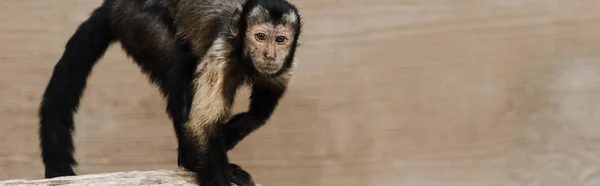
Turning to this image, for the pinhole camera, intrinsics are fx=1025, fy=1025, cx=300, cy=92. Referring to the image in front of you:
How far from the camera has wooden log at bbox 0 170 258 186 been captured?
8.19 feet

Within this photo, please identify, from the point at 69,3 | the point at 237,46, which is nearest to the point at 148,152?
the point at 69,3

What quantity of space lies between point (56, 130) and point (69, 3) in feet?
2.83

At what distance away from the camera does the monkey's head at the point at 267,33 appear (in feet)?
8.87

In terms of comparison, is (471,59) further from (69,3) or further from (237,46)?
(69,3)

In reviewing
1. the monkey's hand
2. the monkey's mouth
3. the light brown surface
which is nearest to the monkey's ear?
the monkey's mouth

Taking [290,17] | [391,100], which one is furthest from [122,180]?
[391,100]

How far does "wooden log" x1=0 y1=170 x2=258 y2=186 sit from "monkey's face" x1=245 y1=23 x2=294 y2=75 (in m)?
0.36

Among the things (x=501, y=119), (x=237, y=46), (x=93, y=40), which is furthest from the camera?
(x=501, y=119)

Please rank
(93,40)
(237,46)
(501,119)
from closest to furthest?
(237,46)
(93,40)
(501,119)

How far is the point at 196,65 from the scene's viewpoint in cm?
284

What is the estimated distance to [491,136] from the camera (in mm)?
3533

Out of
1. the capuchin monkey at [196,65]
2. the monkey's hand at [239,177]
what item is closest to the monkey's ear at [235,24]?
the capuchin monkey at [196,65]

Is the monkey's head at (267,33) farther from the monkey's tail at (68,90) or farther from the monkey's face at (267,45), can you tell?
the monkey's tail at (68,90)

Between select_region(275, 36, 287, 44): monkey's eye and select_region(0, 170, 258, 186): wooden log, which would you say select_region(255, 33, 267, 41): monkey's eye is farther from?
select_region(0, 170, 258, 186): wooden log
